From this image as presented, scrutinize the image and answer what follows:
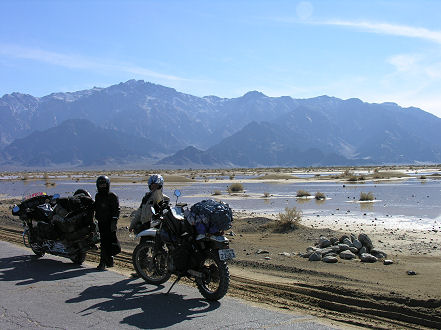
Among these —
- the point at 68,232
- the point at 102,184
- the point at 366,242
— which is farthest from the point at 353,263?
the point at 68,232

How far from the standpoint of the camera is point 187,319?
656cm

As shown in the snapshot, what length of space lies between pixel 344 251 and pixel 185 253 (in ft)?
18.6

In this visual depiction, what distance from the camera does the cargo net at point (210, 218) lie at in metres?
7.47

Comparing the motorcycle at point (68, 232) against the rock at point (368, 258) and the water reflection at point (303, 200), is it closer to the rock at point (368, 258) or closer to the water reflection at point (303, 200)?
the rock at point (368, 258)

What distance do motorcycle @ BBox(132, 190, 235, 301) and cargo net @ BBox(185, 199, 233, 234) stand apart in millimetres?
38

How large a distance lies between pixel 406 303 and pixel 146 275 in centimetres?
435

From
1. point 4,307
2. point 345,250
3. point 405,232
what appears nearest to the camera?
point 4,307

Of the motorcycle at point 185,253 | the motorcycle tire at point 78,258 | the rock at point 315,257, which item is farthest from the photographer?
the rock at point 315,257

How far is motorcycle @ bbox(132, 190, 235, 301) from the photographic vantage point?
7.43m

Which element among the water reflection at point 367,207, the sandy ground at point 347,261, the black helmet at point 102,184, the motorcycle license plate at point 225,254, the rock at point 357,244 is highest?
the black helmet at point 102,184

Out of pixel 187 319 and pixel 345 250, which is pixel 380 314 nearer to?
pixel 187 319

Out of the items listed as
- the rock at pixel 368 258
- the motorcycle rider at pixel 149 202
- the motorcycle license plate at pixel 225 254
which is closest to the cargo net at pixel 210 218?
the motorcycle license plate at pixel 225 254

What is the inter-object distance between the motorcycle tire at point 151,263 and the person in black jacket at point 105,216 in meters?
1.43

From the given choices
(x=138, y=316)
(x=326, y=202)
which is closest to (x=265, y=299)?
(x=138, y=316)
